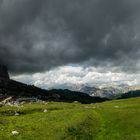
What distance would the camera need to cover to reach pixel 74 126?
49.9 m

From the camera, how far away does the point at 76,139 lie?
135 ft

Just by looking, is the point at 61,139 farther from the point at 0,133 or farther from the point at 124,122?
the point at 124,122

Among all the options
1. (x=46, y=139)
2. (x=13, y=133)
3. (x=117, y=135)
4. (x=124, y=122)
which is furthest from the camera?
(x=124, y=122)

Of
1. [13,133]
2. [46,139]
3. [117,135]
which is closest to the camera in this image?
[46,139]

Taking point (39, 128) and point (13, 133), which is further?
point (39, 128)

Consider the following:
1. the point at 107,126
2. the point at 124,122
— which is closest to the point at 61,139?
the point at 107,126

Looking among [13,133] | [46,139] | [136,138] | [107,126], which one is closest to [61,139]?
[46,139]

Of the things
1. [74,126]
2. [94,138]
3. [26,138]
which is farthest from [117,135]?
[26,138]

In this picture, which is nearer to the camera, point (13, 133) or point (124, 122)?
point (13, 133)

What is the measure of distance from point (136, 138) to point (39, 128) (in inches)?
632

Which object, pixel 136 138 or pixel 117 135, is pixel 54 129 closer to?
pixel 117 135

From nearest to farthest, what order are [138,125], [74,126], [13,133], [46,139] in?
[46,139]
[13,133]
[74,126]
[138,125]

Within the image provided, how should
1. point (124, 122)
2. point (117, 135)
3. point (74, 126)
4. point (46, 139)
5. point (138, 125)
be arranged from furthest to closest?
point (124, 122) < point (138, 125) < point (74, 126) < point (117, 135) < point (46, 139)

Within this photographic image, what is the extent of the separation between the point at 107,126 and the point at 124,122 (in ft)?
14.3
